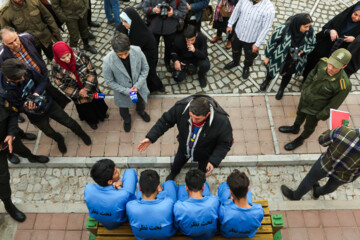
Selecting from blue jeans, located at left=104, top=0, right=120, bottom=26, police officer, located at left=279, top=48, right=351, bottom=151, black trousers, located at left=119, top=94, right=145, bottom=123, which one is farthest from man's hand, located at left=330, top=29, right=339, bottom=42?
blue jeans, located at left=104, top=0, right=120, bottom=26

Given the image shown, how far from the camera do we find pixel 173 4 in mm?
5621

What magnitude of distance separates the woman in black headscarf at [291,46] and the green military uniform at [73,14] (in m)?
4.17

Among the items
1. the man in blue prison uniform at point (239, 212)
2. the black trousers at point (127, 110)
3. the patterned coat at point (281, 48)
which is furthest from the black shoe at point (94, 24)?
the man in blue prison uniform at point (239, 212)

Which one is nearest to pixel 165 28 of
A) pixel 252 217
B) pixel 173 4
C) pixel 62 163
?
pixel 173 4

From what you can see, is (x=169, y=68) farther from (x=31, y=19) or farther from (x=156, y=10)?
(x=31, y=19)

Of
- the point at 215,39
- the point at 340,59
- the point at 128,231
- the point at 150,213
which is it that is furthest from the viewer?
the point at 215,39

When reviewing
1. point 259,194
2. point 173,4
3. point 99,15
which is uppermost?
point 173,4

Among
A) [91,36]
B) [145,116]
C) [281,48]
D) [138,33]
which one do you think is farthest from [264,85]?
[91,36]

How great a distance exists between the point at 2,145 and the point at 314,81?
199 inches

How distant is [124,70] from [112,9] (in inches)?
137

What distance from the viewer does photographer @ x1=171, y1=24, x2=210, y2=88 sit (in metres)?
5.18

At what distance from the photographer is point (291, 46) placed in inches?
199

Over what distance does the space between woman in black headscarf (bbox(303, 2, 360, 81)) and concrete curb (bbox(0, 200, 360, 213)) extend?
2.87 m

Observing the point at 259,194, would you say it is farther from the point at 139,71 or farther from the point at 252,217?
the point at 139,71
